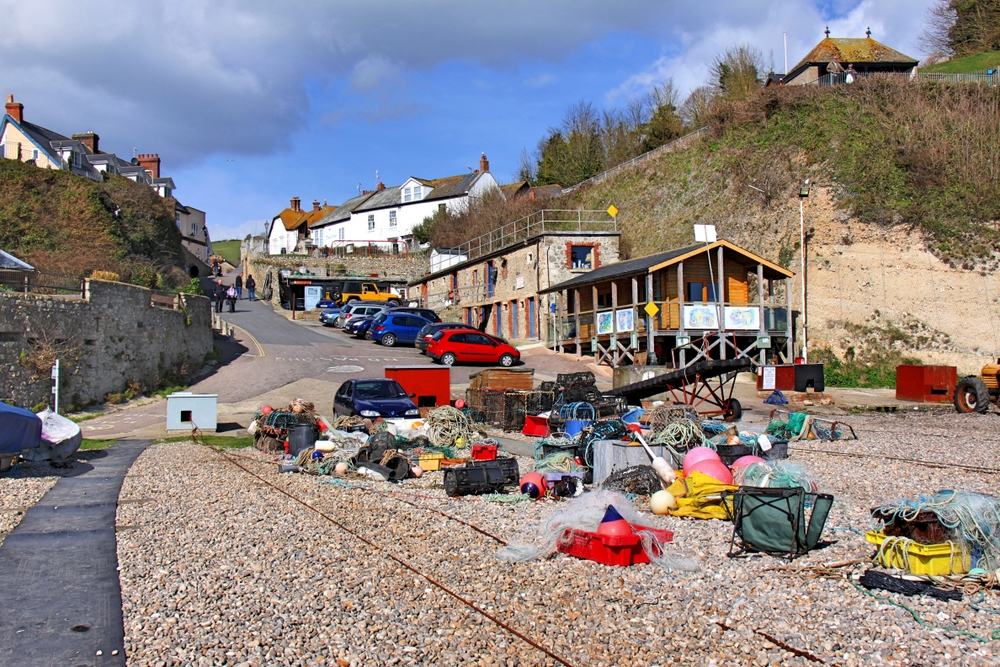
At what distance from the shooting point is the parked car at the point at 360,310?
41562mm

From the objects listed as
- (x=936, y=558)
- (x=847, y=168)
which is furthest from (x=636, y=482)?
(x=847, y=168)

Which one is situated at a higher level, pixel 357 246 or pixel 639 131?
pixel 639 131

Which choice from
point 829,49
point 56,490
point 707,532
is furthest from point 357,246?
point 707,532

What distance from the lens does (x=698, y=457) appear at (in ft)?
37.1

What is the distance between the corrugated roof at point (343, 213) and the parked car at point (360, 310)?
117ft

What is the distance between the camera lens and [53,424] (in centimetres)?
1503

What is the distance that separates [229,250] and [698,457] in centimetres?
12314

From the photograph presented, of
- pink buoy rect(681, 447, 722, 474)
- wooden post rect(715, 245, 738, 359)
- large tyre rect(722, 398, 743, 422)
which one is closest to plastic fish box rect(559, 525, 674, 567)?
pink buoy rect(681, 447, 722, 474)

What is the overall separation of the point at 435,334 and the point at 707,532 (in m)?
22.3

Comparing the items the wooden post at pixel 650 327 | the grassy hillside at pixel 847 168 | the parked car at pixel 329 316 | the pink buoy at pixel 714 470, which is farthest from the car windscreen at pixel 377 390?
the parked car at pixel 329 316

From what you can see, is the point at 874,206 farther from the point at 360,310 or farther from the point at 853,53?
the point at 360,310

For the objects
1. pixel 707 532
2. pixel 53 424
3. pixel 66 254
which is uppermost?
pixel 66 254

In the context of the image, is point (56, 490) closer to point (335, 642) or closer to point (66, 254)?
point (335, 642)

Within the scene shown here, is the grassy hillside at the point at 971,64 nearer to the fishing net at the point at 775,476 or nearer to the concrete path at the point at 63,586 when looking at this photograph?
the fishing net at the point at 775,476
